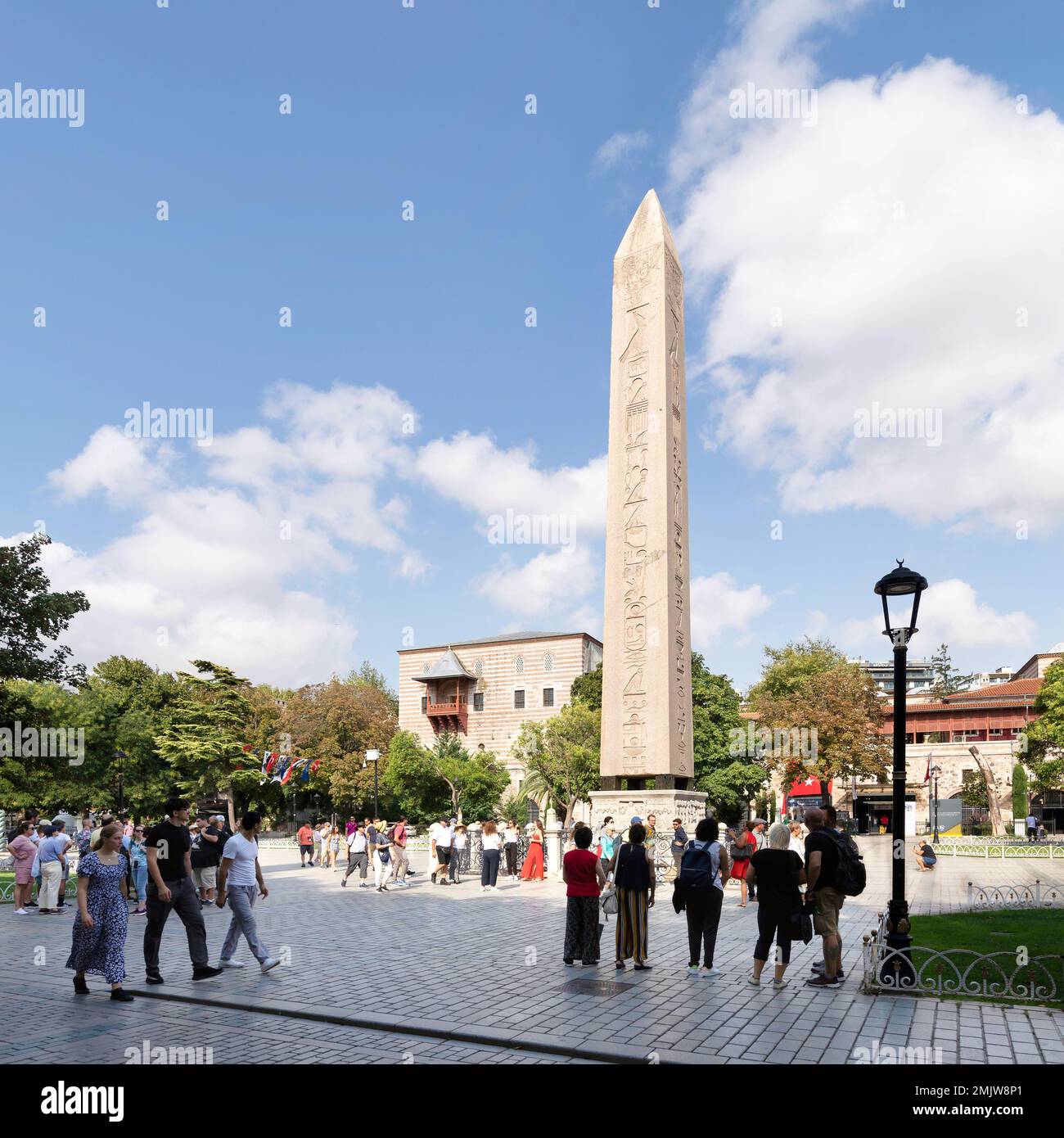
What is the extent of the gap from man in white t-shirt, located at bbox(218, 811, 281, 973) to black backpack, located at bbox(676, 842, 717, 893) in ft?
15.4

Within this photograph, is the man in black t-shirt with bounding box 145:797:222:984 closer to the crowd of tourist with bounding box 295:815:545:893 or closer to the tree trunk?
the crowd of tourist with bounding box 295:815:545:893

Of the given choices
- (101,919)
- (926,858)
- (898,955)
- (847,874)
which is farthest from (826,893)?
(926,858)

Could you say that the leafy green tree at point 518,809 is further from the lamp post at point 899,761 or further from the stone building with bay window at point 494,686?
the lamp post at point 899,761

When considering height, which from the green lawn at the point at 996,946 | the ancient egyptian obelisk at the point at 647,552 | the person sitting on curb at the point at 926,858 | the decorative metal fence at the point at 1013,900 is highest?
the ancient egyptian obelisk at the point at 647,552

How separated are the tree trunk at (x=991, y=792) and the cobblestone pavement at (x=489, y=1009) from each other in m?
49.5

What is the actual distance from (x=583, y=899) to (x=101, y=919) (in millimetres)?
5128

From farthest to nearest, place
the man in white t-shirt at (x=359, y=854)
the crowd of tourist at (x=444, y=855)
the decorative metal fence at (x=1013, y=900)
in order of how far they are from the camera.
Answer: the man in white t-shirt at (x=359, y=854) → the crowd of tourist at (x=444, y=855) → the decorative metal fence at (x=1013, y=900)

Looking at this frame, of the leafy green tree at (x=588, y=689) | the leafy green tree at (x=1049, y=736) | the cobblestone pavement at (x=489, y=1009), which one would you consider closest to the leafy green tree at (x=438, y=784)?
the leafy green tree at (x=588, y=689)

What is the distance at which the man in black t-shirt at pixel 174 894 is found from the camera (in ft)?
32.5

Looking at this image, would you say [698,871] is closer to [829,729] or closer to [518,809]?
[518,809]
